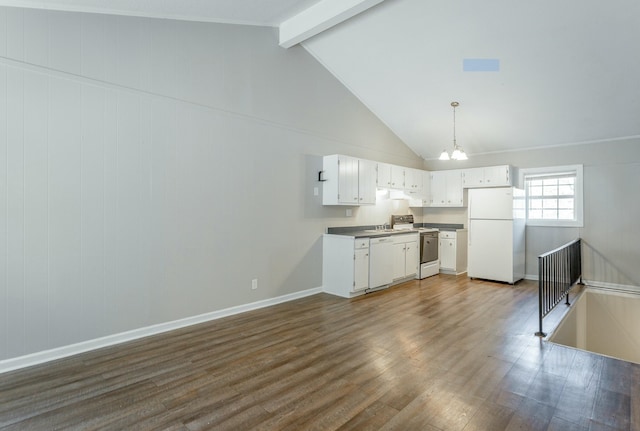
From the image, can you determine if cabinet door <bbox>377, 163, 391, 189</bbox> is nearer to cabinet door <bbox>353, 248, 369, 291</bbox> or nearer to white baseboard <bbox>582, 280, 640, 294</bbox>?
cabinet door <bbox>353, 248, 369, 291</bbox>

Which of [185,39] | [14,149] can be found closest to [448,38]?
[185,39]

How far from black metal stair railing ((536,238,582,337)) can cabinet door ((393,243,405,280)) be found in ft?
7.54

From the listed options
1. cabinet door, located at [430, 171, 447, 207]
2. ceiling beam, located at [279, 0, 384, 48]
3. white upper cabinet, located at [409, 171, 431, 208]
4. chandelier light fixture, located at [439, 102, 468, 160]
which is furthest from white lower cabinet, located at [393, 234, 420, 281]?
ceiling beam, located at [279, 0, 384, 48]

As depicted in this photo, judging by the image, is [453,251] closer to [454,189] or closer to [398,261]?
[454,189]

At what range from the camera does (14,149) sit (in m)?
2.78

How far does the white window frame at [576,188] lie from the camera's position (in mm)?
6102

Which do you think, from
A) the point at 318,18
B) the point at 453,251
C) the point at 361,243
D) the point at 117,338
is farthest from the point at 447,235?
the point at 117,338

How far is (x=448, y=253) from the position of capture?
23.2 ft

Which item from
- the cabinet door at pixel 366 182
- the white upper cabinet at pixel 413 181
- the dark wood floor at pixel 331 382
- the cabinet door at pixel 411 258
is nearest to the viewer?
the dark wood floor at pixel 331 382

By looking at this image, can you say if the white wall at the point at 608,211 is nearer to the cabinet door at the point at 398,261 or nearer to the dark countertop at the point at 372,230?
the dark countertop at the point at 372,230

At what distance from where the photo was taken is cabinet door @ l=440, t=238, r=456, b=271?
7.01 meters

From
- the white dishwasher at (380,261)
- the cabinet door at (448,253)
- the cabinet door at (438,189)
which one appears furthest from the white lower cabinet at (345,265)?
the cabinet door at (438,189)

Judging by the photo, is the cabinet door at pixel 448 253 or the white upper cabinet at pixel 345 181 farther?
the cabinet door at pixel 448 253

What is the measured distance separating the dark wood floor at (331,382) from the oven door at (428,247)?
2.64 m
